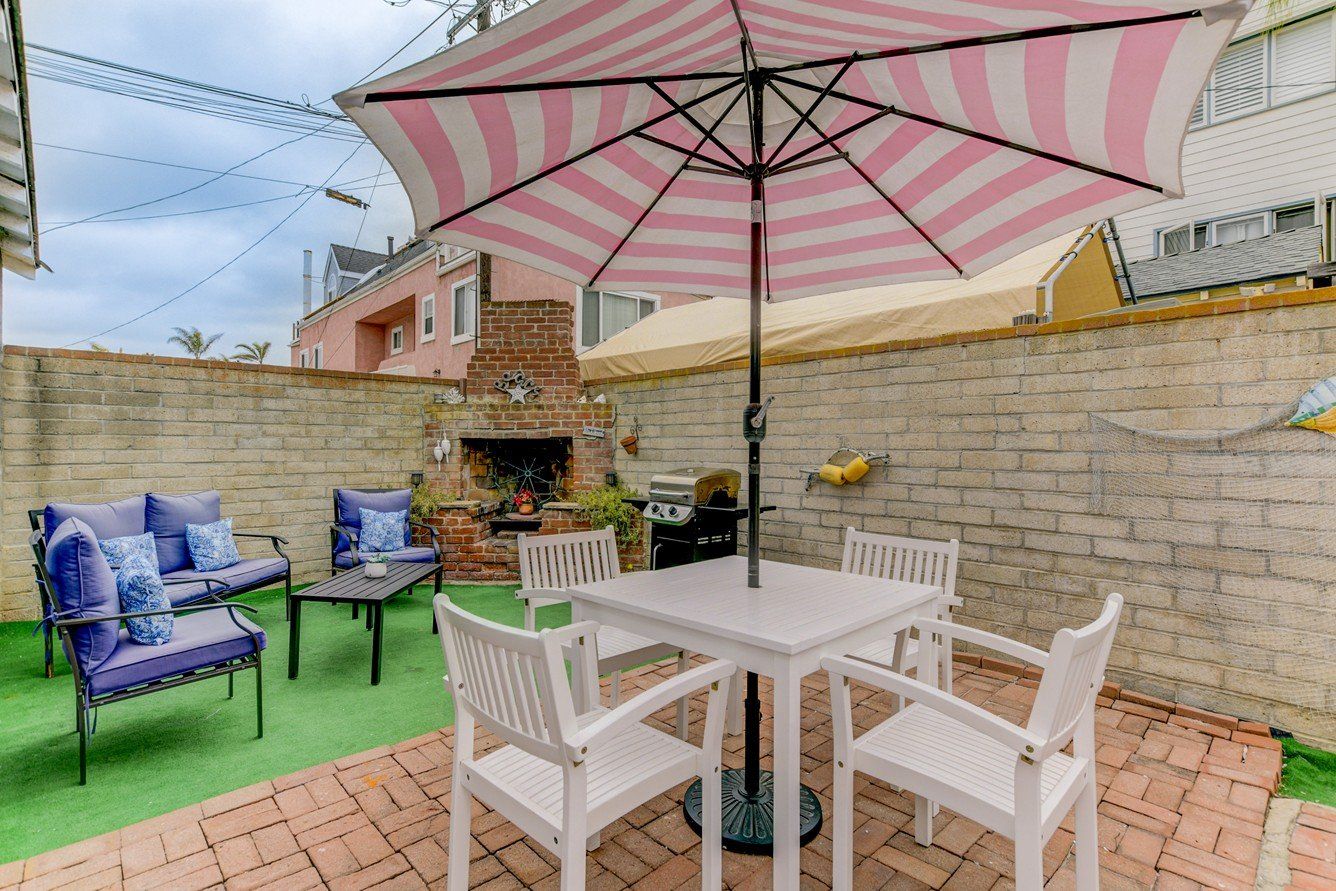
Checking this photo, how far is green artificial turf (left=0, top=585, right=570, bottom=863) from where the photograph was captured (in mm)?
2172

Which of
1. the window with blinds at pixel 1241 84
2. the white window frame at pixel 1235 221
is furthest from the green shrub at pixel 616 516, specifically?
the window with blinds at pixel 1241 84

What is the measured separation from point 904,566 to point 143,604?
3.56 metres

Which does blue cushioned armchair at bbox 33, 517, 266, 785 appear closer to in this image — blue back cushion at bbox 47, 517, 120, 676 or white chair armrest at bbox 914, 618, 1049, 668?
blue back cushion at bbox 47, 517, 120, 676

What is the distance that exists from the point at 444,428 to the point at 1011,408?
16.9ft

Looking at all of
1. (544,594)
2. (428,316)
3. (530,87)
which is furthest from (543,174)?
Answer: (428,316)

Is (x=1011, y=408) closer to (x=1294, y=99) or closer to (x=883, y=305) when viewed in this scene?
(x=883, y=305)

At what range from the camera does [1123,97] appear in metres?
1.60

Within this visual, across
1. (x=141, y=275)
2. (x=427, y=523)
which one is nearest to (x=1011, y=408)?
(x=427, y=523)

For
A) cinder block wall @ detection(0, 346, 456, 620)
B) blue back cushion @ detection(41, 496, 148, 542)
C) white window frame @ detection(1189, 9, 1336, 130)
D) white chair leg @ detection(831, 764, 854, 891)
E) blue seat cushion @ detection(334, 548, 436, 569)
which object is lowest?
white chair leg @ detection(831, 764, 854, 891)

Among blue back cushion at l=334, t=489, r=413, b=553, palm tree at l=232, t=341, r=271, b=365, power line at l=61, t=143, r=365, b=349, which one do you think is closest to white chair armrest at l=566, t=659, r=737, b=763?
blue back cushion at l=334, t=489, r=413, b=553

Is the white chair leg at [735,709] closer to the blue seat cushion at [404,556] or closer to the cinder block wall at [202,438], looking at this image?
the blue seat cushion at [404,556]

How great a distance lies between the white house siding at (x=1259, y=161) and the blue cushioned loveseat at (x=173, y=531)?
366 inches

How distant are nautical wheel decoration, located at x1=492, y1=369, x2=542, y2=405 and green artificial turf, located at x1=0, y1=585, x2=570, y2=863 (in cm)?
283

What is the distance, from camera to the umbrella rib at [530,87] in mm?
1556
